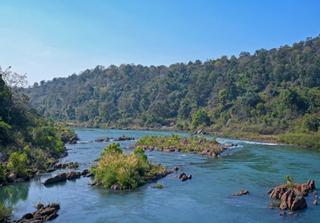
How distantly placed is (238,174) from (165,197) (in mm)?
9936

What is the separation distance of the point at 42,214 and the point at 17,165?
34.2ft

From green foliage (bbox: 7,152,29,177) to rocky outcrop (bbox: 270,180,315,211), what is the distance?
2051 centimetres

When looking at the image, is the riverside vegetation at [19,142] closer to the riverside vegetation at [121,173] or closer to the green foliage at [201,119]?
the riverside vegetation at [121,173]

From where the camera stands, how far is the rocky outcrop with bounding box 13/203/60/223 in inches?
699

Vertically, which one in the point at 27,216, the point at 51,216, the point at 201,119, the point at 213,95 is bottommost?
the point at 51,216

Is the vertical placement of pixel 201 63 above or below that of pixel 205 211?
above

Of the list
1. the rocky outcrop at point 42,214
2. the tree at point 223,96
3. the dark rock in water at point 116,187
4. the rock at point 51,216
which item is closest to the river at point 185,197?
the rock at point 51,216

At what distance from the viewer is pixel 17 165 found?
27.5 m

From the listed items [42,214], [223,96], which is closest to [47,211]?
[42,214]

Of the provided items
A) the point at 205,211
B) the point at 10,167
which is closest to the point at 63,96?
the point at 10,167

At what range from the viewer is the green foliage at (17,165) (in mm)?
27116

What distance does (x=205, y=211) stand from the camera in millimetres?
20031

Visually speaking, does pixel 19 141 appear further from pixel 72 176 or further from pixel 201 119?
pixel 201 119

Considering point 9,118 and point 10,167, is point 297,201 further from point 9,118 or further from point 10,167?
point 9,118
